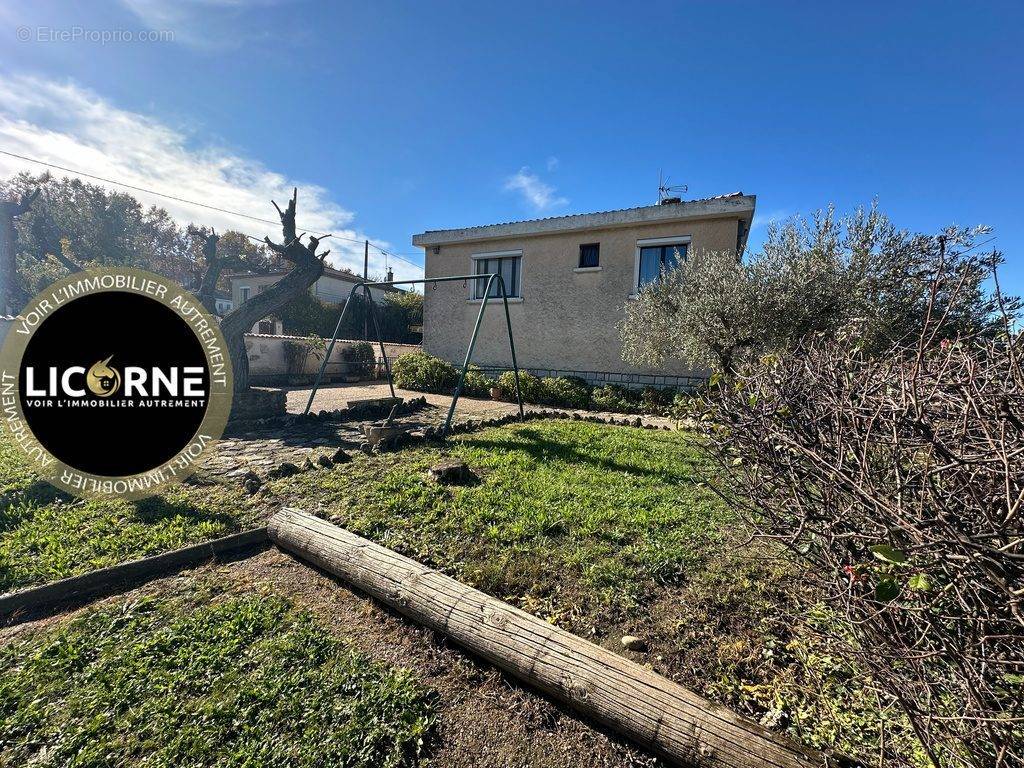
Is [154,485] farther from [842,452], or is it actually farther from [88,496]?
[842,452]

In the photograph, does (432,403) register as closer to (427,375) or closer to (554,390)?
(427,375)

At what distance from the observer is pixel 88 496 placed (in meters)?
3.89

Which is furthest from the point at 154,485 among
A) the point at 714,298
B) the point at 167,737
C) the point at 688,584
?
the point at 714,298

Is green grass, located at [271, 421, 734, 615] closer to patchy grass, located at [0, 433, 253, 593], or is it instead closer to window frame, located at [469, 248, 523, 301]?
patchy grass, located at [0, 433, 253, 593]

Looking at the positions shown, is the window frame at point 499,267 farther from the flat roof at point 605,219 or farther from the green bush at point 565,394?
the green bush at point 565,394

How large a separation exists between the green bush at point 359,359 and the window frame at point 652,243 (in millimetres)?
9839

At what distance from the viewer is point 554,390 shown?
10109 mm

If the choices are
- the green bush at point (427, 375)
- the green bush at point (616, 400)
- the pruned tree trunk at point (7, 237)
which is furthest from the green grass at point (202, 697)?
the pruned tree trunk at point (7, 237)

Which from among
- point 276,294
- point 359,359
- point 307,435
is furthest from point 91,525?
point 359,359

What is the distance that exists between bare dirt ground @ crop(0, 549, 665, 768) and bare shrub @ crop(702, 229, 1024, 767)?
0.98 meters

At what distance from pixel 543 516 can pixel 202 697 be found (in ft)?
7.58

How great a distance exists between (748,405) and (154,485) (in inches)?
208

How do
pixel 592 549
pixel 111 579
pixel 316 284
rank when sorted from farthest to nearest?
pixel 316 284 → pixel 592 549 → pixel 111 579

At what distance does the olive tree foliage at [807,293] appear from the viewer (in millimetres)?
5723
